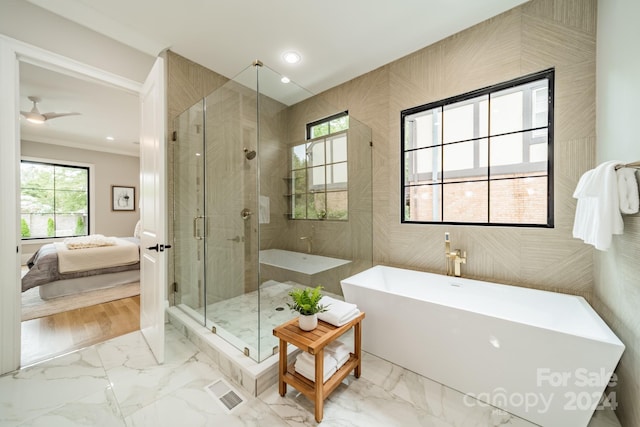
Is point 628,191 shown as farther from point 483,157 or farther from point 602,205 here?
point 483,157

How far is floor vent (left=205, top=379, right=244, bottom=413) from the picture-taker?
4.70 feet

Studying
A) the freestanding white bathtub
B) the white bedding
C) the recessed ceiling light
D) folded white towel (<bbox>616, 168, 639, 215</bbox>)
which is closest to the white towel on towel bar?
folded white towel (<bbox>616, 168, 639, 215</bbox>)

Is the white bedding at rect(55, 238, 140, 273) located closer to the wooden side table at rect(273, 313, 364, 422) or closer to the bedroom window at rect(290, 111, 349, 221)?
the bedroom window at rect(290, 111, 349, 221)

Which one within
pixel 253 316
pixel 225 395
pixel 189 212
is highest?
pixel 189 212

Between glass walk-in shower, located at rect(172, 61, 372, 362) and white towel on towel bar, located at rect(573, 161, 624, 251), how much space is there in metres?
1.69

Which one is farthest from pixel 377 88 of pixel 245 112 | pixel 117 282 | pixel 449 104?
pixel 117 282

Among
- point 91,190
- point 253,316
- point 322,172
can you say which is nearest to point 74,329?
point 253,316

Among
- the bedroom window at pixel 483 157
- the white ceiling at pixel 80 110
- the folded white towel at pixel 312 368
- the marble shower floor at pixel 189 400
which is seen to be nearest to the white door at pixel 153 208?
the marble shower floor at pixel 189 400

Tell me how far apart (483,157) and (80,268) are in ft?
16.7

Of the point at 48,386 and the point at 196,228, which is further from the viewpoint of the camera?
the point at 196,228

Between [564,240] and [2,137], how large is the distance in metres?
4.00

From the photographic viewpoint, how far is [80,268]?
10.8ft

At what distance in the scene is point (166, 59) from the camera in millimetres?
2424

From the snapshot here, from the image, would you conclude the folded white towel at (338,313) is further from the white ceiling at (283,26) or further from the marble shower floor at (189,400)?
the white ceiling at (283,26)
